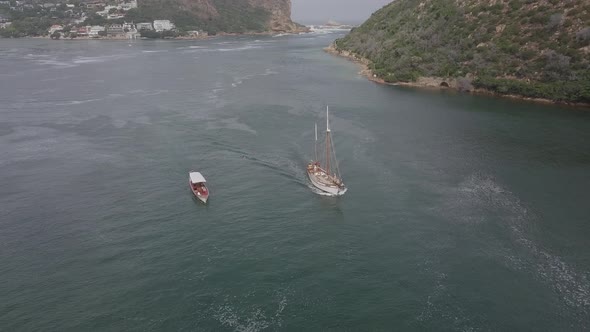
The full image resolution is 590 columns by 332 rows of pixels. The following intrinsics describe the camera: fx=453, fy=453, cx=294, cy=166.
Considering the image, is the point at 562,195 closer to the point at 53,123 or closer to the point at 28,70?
the point at 53,123

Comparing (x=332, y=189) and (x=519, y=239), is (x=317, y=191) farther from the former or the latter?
(x=519, y=239)

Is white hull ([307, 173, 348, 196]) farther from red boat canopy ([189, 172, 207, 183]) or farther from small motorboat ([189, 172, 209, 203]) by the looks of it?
red boat canopy ([189, 172, 207, 183])

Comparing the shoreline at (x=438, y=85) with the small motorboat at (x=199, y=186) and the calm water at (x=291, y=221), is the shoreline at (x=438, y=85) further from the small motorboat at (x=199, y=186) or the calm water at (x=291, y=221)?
the small motorboat at (x=199, y=186)

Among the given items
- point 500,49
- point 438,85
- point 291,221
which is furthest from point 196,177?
point 500,49

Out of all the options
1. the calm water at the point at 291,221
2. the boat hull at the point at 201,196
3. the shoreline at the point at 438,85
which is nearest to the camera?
the calm water at the point at 291,221

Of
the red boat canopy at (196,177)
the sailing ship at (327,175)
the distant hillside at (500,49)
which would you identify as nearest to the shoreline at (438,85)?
the distant hillside at (500,49)

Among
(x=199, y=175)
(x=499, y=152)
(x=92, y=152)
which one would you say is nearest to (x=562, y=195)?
(x=499, y=152)

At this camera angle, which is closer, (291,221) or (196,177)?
(291,221)
